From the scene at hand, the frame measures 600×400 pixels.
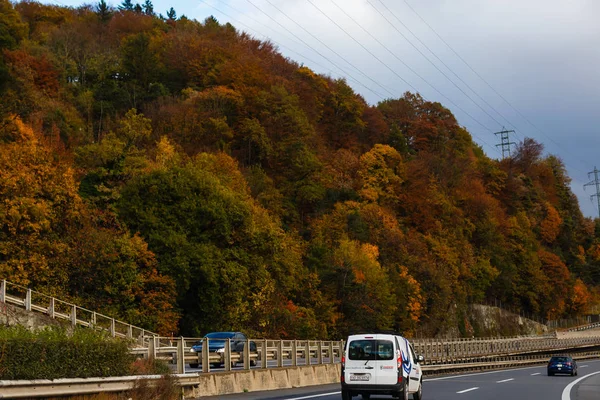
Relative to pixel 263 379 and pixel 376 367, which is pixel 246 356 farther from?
pixel 376 367

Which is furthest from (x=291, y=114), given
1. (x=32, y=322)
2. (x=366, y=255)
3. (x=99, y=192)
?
(x=32, y=322)

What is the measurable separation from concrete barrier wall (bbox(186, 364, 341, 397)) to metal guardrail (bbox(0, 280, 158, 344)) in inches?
405

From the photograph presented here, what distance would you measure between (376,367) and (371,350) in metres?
0.46

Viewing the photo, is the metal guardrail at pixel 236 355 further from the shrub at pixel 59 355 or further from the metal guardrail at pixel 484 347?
the metal guardrail at pixel 484 347

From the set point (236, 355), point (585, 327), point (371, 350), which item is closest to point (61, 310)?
point (236, 355)

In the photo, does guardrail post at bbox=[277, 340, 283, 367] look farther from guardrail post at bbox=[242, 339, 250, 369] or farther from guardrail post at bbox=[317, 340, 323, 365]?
guardrail post at bbox=[317, 340, 323, 365]

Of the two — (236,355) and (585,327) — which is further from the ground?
(236,355)

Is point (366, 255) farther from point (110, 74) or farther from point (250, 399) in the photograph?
point (250, 399)

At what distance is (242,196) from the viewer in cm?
6100

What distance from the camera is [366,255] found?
249ft

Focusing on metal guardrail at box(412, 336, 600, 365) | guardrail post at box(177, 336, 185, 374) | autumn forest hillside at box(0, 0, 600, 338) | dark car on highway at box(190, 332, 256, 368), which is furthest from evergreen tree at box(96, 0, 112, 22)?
guardrail post at box(177, 336, 185, 374)

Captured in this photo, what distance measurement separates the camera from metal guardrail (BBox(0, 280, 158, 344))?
36.6m

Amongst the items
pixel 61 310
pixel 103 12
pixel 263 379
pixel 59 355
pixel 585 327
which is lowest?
pixel 585 327

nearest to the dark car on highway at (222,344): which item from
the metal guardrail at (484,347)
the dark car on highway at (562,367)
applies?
the metal guardrail at (484,347)
